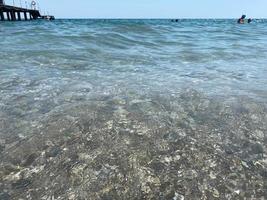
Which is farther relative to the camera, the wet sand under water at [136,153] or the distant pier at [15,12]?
the distant pier at [15,12]

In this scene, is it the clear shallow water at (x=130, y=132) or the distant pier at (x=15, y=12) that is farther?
the distant pier at (x=15, y=12)

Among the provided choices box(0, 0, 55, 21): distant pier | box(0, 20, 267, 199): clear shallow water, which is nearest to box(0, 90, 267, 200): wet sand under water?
box(0, 20, 267, 199): clear shallow water

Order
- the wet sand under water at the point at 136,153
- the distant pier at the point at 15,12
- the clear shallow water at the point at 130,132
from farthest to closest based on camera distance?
the distant pier at the point at 15,12 < the clear shallow water at the point at 130,132 < the wet sand under water at the point at 136,153

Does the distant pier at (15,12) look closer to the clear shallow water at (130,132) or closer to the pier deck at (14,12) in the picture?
the pier deck at (14,12)

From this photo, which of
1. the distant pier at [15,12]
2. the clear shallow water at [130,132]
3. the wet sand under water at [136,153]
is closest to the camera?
the wet sand under water at [136,153]

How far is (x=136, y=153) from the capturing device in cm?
416

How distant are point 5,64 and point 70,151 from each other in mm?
6820

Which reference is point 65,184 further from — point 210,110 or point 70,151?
point 210,110

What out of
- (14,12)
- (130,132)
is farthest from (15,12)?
(130,132)

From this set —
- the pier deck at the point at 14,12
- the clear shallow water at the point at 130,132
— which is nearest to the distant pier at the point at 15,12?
the pier deck at the point at 14,12

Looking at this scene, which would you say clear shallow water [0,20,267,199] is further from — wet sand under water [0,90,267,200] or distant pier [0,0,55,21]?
distant pier [0,0,55,21]

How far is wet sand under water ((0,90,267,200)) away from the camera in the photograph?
11.2ft

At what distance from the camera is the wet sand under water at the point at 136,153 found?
3.40 meters

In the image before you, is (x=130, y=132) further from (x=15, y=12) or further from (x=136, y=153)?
(x=15, y=12)
